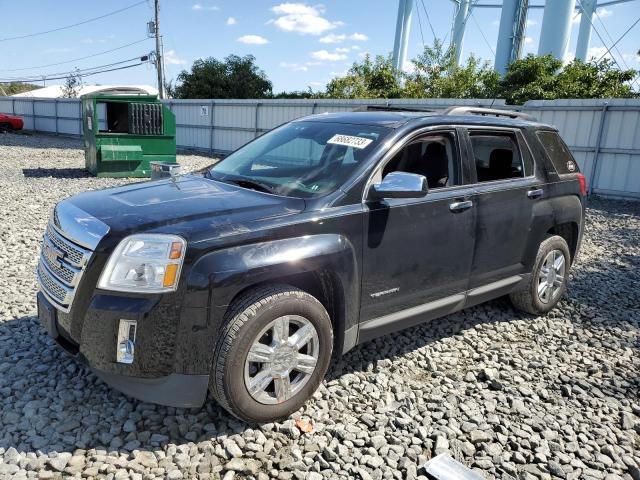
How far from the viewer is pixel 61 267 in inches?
110

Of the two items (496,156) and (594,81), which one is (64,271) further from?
(594,81)

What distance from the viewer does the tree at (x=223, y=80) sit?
38.4 metres

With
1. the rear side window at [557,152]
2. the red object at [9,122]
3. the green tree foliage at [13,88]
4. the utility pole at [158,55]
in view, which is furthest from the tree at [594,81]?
the green tree foliage at [13,88]

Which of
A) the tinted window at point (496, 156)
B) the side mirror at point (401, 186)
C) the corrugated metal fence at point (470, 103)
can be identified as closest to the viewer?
the side mirror at point (401, 186)

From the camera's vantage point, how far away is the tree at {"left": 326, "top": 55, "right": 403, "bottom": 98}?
2752 centimetres

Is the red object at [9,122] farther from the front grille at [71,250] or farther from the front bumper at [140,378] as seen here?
the front bumper at [140,378]

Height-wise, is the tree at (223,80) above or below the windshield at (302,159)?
above

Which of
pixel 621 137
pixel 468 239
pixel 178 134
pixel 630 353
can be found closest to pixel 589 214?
pixel 621 137

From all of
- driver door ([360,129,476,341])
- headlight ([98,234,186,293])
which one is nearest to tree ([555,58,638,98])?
driver door ([360,129,476,341])

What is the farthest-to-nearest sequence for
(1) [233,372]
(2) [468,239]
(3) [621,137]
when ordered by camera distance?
(3) [621,137] → (2) [468,239] → (1) [233,372]

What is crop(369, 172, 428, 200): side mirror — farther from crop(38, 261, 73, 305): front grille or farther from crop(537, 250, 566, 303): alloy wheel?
crop(537, 250, 566, 303): alloy wheel

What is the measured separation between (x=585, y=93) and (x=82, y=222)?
20.9m

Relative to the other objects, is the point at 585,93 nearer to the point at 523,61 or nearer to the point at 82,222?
the point at 523,61

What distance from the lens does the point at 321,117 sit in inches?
162
